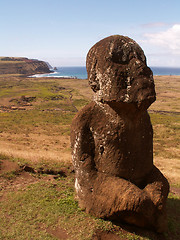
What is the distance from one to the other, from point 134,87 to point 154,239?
360 cm

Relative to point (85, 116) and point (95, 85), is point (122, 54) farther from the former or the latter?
point (85, 116)

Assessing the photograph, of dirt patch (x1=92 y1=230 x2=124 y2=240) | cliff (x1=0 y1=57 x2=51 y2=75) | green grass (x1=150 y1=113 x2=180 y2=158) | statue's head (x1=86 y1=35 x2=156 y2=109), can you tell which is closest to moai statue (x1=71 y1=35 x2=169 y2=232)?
statue's head (x1=86 y1=35 x2=156 y2=109)

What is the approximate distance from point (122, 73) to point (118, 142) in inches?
65.3

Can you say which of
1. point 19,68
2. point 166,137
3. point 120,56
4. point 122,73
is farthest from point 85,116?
point 19,68

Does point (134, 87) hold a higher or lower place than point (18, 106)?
higher

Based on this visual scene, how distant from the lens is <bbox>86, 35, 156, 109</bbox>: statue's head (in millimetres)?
5082

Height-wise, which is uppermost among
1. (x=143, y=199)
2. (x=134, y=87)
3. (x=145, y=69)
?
(x=145, y=69)

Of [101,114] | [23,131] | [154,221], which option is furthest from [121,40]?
[23,131]

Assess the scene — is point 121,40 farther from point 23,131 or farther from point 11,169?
point 23,131

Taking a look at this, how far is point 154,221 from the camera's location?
5.48 metres

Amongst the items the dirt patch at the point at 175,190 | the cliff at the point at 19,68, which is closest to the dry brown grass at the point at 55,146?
the dirt patch at the point at 175,190

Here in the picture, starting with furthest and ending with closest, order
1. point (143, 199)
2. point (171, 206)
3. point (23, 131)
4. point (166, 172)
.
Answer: point (23, 131) → point (166, 172) → point (171, 206) → point (143, 199)

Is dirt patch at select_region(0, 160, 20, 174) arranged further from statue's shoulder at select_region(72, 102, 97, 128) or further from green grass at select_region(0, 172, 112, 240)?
statue's shoulder at select_region(72, 102, 97, 128)

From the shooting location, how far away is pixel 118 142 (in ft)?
18.2
